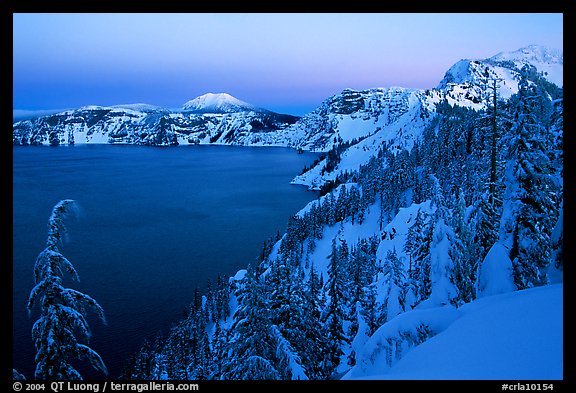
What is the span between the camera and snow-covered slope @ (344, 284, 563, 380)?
5.40 m

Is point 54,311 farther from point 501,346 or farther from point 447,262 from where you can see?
point 447,262

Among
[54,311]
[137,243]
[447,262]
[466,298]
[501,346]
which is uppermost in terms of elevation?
[54,311]

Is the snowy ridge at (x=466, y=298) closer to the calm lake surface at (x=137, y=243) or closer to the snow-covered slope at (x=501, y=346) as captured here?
the snow-covered slope at (x=501, y=346)

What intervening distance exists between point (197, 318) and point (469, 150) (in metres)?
67.3

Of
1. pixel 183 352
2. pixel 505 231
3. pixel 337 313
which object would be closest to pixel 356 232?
pixel 183 352

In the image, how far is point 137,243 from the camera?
254ft

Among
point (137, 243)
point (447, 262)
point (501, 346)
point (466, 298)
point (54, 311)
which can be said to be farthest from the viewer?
point (137, 243)

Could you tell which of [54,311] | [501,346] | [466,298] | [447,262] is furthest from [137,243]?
[501,346]

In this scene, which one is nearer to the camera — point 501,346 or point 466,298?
point 501,346

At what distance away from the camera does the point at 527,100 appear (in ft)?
43.3

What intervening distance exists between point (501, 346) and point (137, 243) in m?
79.9

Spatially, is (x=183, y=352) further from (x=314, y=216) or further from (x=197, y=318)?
(x=314, y=216)

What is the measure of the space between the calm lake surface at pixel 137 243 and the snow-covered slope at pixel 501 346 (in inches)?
255

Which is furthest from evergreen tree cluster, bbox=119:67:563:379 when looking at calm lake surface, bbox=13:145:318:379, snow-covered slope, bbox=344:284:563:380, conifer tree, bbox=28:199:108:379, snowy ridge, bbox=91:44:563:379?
calm lake surface, bbox=13:145:318:379
